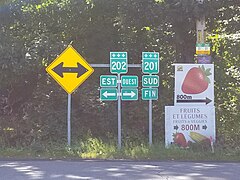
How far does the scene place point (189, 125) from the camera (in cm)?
1311

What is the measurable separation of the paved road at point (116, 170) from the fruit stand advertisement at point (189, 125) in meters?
2.27

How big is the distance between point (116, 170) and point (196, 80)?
16.1ft

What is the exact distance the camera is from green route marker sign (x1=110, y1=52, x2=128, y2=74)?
13320 mm

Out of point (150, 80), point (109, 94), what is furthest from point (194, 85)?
point (109, 94)

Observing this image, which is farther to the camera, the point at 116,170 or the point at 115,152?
the point at 115,152

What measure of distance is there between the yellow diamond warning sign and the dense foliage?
189 cm

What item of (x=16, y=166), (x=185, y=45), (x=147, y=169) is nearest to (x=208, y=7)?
(x=185, y=45)

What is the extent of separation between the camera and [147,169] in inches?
382

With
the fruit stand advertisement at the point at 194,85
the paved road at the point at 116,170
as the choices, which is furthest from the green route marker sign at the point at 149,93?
the paved road at the point at 116,170

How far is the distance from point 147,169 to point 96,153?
2705 millimetres

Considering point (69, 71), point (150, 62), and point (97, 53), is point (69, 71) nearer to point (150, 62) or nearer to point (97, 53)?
point (150, 62)

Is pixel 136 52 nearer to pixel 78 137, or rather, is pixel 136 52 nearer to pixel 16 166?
pixel 78 137

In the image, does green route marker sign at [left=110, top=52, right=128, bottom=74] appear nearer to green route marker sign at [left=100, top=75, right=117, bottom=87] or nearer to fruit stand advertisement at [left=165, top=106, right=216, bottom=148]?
green route marker sign at [left=100, top=75, right=117, bottom=87]

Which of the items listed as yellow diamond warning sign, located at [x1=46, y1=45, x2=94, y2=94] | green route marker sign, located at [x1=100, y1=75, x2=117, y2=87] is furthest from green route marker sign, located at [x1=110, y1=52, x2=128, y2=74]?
yellow diamond warning sign, located at [x1=46, y1=45, x2=94, y2=94]
